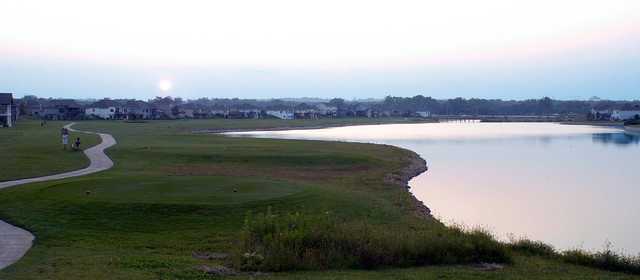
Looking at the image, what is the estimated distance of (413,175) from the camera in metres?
39.2

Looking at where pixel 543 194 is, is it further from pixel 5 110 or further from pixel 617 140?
pixel 5 110

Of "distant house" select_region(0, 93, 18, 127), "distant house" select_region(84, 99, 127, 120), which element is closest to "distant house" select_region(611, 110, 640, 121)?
"distant house" select_region(84, 99, 127, 120)

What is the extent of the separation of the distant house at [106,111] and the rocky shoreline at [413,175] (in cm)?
9279

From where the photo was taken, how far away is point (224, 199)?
20797mm

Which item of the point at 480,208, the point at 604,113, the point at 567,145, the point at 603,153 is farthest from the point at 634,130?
the point at 480,208

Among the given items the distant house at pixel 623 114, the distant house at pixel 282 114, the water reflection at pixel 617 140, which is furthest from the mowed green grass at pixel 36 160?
the distant house at pixel 623 114

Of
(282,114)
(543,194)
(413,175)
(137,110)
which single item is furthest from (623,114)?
(543,194)

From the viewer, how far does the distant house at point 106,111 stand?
130875mm

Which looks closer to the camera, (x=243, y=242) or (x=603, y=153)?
(x=243, y=242)

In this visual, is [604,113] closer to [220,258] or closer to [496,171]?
[496,171]

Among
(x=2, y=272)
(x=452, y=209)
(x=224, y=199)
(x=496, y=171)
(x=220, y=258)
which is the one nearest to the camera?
(x=2, y=272)

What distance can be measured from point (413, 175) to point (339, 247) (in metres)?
25.7

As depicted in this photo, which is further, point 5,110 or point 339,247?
point 5,110

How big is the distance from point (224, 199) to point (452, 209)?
11.0 meters
